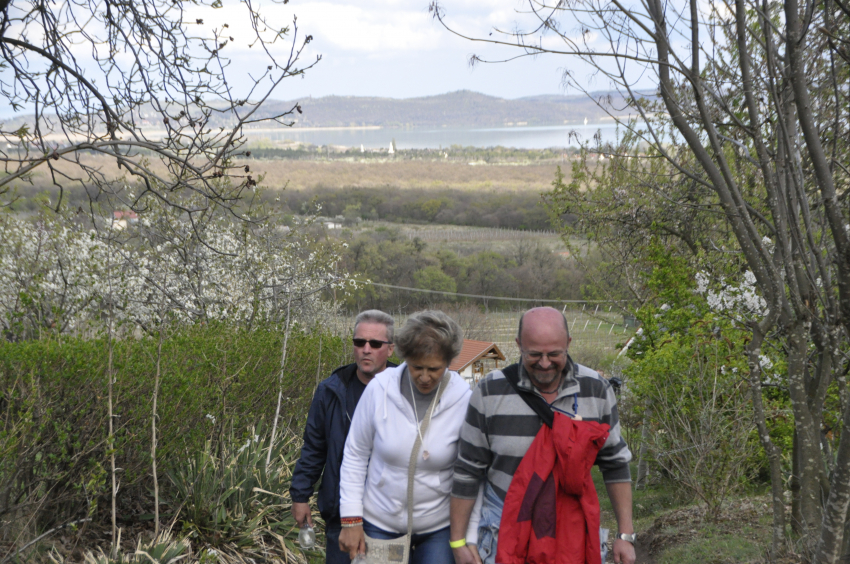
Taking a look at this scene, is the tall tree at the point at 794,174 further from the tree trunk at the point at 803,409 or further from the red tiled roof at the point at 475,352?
the red tiled roof at the point at 475,352

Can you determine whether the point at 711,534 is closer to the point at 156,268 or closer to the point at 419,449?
the point at 419,449

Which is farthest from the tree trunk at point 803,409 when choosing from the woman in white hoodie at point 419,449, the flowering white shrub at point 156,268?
the flowering white shrub at point 156,268

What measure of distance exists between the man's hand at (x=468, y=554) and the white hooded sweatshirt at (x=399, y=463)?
0.08 feet

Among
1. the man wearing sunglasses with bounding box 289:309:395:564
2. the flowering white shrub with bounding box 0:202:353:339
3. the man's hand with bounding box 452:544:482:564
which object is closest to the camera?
the man's hand with bounding box 452:544:482:564

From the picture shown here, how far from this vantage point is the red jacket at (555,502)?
2344 mm

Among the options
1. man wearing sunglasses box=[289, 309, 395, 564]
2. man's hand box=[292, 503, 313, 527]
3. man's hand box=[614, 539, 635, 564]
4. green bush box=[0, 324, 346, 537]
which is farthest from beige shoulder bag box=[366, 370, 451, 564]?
green bush box=[0, 324, 346, 537]

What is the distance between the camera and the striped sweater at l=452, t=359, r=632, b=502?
96.3 inches

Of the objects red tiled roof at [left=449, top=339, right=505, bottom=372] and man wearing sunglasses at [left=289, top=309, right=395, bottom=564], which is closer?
man wearing sunglasses at [left=289, top=309, right=395, bottom=564]

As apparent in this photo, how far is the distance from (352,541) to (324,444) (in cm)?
61

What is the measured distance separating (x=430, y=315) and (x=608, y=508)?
9.25 meters

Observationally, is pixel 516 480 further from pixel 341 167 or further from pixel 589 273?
pixel 341 167

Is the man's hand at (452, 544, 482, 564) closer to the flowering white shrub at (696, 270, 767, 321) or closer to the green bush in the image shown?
the green bush

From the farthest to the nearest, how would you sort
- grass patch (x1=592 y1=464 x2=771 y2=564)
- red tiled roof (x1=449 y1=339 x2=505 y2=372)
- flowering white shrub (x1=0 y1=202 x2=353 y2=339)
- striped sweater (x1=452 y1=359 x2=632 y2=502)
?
1. red tiled roof (x1=449 y1=339 x2=505 y2=372)
2. flowering white shrub (x1=0 y1=202 x2=353 y2=339)
3. grass patch (x1=592 y1=464 x2=771 y2=564)
4. striped sweater (x1=452 y1=359 x2=632 y2=502)

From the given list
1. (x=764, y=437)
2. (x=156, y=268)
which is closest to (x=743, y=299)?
(x=764, y=437)
